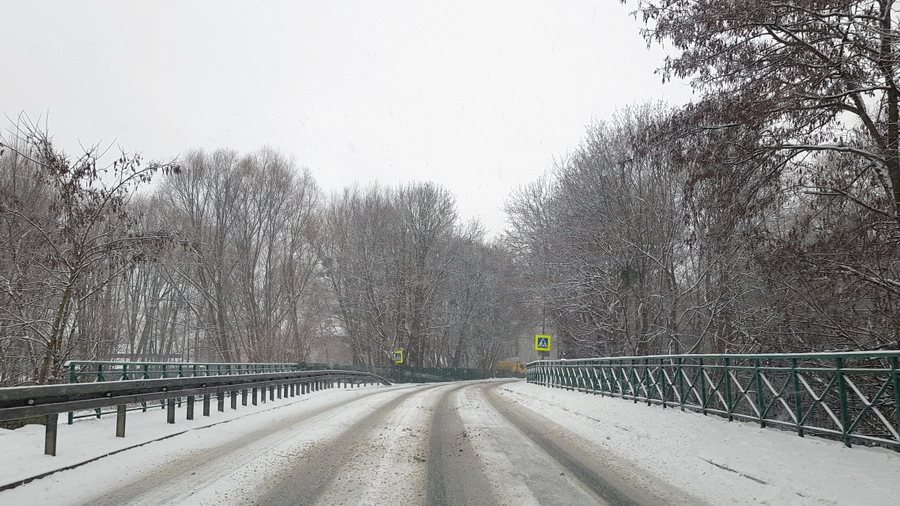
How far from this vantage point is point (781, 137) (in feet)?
33.5

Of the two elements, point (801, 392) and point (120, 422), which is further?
point (120, 422)

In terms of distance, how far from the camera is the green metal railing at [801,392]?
6.50m

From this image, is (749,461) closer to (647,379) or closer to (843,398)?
(843,398)

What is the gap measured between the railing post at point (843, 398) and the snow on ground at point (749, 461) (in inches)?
6.1

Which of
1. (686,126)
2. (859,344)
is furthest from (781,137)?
(859,344)

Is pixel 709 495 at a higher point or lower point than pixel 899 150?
lower

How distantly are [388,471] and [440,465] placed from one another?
722 millimetres

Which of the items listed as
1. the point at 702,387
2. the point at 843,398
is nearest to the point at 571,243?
the point at 702,387

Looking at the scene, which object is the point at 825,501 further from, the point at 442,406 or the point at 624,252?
the point at 624,252

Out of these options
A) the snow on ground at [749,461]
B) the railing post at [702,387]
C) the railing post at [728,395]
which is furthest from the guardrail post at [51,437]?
the railing post at [702,387]

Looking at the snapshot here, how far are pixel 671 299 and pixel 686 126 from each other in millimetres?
15307

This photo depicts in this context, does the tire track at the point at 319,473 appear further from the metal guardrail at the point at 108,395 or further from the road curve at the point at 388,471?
the metal guardrail at the point at 108,395

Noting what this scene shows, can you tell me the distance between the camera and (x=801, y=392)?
25.3 ft

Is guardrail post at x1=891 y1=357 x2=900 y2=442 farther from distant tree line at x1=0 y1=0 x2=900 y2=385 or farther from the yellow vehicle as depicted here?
the yellow vehicle
